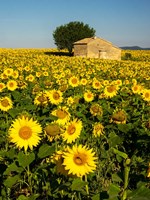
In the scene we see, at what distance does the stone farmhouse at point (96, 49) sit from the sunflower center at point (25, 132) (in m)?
42.8

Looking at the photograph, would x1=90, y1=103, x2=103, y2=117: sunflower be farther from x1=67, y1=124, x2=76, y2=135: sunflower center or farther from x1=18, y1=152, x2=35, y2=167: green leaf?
x1=18, y1=152, x2=35, y2=167: green leaf

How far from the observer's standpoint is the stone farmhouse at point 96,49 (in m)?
45.7

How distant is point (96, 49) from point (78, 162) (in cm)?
4479

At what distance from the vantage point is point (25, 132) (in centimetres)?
308

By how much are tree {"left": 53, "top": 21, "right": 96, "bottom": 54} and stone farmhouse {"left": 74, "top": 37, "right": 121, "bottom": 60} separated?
9.65 metres

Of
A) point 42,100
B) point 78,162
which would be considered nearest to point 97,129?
point 42,100

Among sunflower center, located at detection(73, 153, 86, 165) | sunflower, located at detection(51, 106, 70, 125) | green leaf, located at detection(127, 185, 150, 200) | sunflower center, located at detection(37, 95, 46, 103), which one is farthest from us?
sunflower center, located at detection(37, 95, 46, 103)

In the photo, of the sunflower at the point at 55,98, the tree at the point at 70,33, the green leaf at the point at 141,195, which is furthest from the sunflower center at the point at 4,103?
the tree at the point at 70,33

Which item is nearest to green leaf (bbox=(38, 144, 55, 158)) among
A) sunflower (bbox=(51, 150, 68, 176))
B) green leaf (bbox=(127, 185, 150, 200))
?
sunflower (bbox=(51, 150, 68, 176))

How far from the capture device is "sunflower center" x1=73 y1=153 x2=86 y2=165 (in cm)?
223

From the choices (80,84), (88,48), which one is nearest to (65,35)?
(88,48)

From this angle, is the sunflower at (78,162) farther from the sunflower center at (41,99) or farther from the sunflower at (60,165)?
the sunflower center at (41,99)

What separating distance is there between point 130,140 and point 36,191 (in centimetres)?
224

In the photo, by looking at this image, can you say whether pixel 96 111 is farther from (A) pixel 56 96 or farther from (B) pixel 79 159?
(B) pixel 79 159
